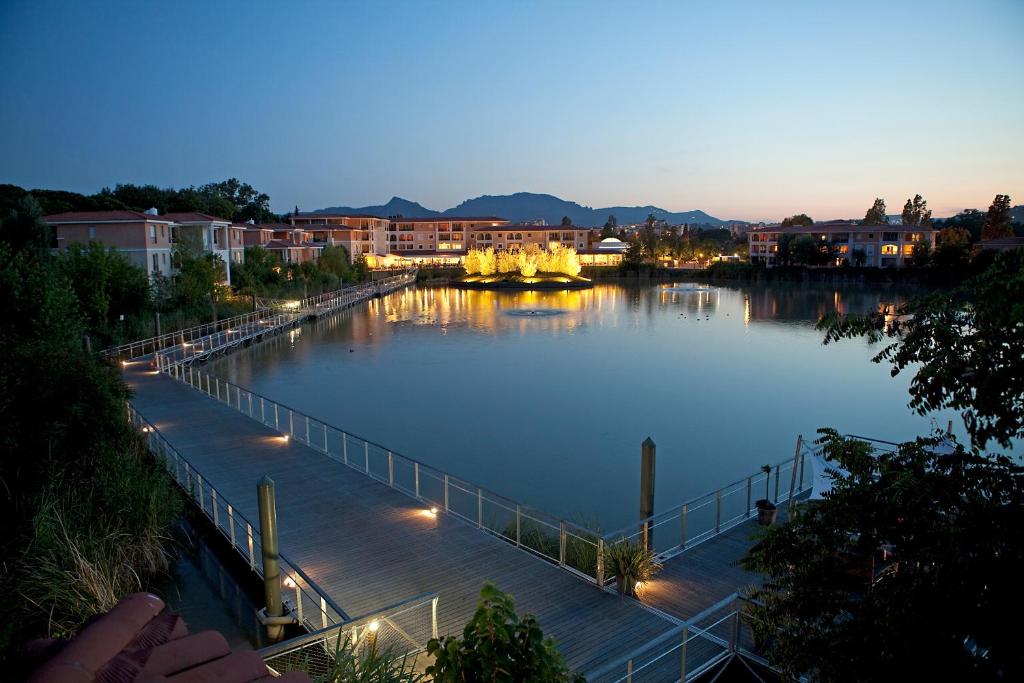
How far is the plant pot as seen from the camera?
10.0m

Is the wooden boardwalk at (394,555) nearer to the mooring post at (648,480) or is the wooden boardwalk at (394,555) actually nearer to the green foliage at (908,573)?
the mooring post at (648,480)

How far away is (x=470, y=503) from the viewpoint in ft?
45.4

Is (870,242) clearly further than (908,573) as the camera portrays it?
Yes

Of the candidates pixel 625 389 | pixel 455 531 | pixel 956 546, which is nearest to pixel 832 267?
pixel 625 389

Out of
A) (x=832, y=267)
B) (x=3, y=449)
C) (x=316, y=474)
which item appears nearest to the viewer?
(x=3, y=449)

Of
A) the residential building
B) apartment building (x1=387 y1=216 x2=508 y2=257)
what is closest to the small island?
apartment building (x1=387 y1=216 x2=508 y2=257)

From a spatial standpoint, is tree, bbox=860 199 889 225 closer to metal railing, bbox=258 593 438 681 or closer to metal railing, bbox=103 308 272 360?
metal railing, bbox=103 308 272 360

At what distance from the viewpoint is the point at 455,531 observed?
10.2m

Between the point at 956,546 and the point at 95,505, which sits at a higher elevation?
the point at 956,546

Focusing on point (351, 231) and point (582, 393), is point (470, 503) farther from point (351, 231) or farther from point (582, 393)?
point (351, 231)

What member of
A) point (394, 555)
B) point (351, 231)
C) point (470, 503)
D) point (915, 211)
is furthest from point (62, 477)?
point (915, 211)

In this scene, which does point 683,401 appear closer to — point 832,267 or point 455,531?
point 455,531

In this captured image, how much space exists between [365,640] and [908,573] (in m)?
4.78

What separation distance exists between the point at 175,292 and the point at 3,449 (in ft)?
83.9
